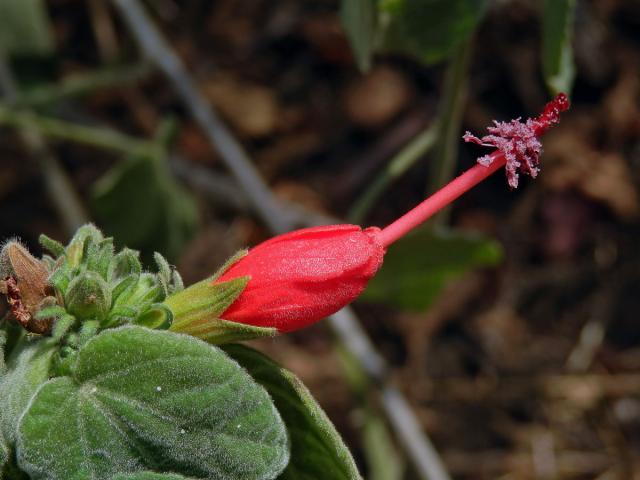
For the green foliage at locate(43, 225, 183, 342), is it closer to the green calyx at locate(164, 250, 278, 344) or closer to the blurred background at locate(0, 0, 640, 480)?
the green calyx at locate(164, 250, 278, 344)

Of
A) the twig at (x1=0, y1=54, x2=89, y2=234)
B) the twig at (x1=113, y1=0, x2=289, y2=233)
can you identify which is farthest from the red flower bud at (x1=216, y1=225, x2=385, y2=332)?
the twig at (x1=0, y1=54, x2=89, y2=234)

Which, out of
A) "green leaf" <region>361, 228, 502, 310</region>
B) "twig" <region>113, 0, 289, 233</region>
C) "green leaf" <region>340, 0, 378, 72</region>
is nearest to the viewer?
"green leaf" <region>340, 0, 378, 72</region>

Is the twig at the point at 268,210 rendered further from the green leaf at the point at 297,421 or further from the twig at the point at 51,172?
the green leaf at the point at 297,421

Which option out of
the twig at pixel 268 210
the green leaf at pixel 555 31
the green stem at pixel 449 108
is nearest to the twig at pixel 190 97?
the twig at pixel 268 210

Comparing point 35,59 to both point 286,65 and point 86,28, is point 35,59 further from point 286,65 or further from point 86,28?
point 286,65

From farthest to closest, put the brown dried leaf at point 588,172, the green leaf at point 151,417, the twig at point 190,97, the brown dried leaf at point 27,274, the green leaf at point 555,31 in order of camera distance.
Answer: the brown dried leaf at point 588,172 → the twig at point 190,97 → the green leaf at point 555,31 → the brown dried leaf at point 27,274 → the green leaf at point 151,417

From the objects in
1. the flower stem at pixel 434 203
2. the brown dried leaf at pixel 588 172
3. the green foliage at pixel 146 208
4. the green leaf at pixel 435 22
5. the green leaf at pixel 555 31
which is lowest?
the flower stem at pixel 434 203
